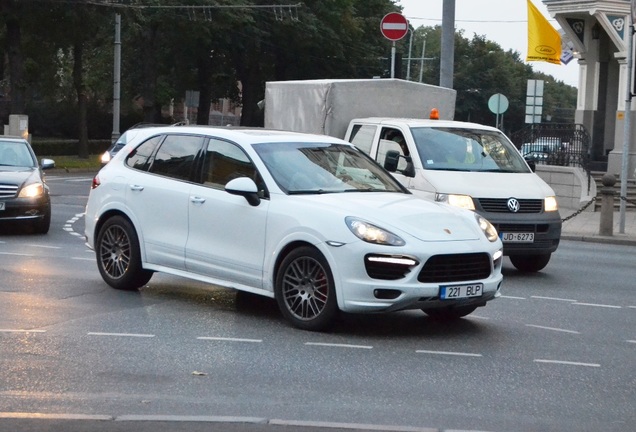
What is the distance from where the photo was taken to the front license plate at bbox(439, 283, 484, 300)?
968cm

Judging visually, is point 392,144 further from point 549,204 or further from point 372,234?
point 372,234

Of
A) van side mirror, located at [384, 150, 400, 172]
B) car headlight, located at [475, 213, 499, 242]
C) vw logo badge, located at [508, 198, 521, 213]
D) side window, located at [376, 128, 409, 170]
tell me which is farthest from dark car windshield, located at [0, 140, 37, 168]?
car headlight, located at [475, 213, 499, 242]

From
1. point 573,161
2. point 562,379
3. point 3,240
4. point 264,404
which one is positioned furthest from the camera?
point 573,161

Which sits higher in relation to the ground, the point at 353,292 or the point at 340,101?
the point at 340,101

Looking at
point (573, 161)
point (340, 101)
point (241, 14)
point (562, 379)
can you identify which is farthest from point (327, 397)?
point (241, 14)

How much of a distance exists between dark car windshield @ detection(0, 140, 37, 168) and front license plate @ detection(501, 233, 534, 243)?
8.41m

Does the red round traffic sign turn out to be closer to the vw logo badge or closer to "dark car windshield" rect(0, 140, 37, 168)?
"dark car windshield" rect(0, 140, 37, 168)

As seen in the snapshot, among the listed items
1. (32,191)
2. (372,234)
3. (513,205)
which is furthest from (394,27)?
(372,234)

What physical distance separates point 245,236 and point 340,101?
774 centimetres

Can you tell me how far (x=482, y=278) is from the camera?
10.0m

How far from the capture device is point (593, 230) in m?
23.1

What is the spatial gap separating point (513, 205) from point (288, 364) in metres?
6.84

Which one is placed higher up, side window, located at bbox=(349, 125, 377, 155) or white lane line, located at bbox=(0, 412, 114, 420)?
side window, located at bbox=(349, 125, 377, 155)

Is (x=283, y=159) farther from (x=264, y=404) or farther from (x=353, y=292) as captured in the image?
(x=264, y=404)
